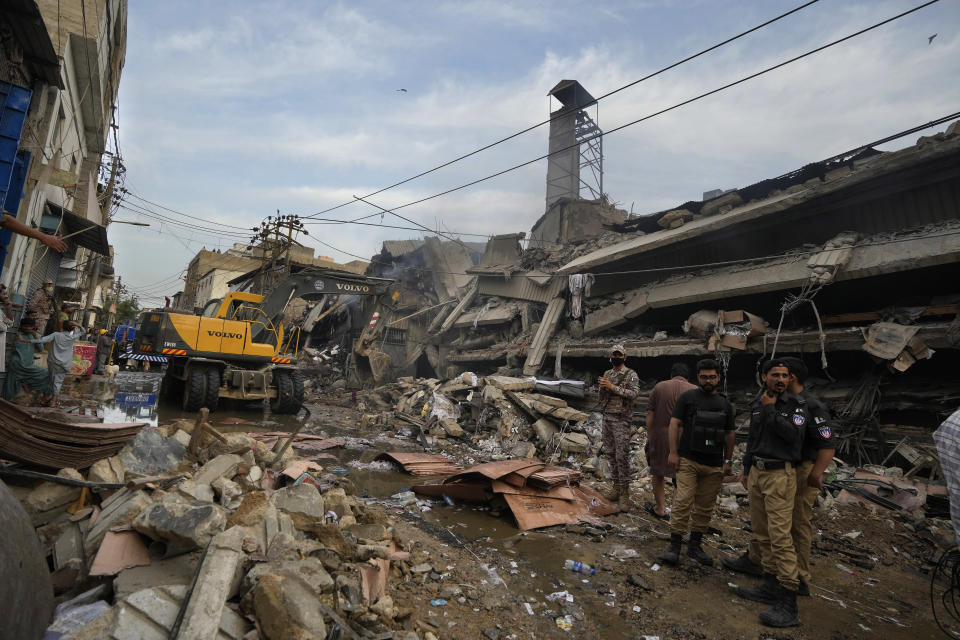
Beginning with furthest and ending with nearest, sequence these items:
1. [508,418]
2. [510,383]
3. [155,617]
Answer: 1. [510,383]
2. [508,418]
3. [155,617]

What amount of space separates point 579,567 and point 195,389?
860 centimetres

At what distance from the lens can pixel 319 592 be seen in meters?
2.35

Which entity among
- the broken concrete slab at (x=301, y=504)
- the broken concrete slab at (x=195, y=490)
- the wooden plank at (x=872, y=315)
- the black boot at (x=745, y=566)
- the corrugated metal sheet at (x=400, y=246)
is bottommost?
the black boot at (x=745, y=566)

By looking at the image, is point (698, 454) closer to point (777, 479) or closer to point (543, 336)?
point (777, 479)

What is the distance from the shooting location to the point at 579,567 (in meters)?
3.60

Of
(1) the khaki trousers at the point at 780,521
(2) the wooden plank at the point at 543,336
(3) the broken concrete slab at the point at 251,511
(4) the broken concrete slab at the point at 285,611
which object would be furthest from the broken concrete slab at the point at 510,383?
(4) the broken concrete slab at the point at 285,611

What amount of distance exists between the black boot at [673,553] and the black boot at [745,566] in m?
0.45

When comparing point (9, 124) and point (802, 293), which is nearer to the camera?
point (9, 124)

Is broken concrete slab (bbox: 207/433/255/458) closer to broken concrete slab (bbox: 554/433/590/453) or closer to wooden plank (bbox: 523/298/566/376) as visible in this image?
broken concrete slab (bbox: 554/433/590/453)

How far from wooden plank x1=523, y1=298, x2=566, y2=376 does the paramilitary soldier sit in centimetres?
842

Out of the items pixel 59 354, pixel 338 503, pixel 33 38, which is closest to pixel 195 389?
pixel 59 354

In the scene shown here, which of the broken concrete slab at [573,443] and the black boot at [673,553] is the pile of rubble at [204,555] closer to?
the black boot at [673,553]

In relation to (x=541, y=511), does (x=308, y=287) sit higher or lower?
higher

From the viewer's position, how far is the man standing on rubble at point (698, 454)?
3781 millimetres
